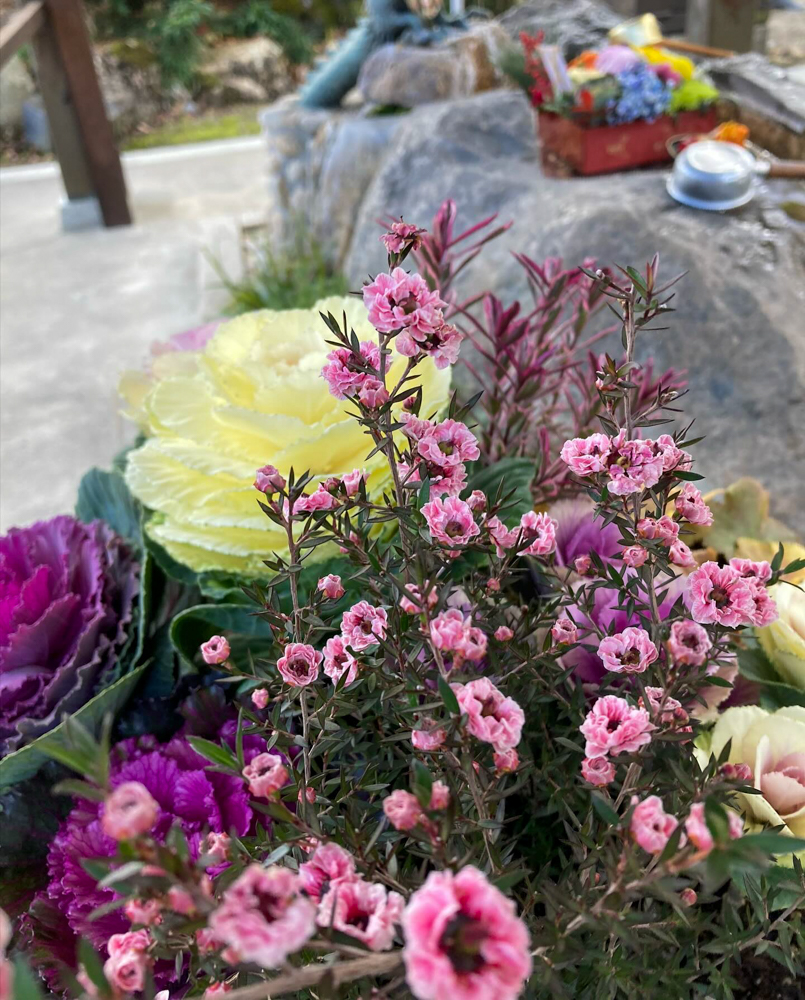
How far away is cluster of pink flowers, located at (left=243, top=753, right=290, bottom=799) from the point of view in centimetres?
38

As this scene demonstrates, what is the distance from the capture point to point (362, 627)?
50cm

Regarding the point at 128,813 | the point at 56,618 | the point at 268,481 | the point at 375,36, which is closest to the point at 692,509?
the point at 268,481

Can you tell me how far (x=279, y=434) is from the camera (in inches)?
30.5

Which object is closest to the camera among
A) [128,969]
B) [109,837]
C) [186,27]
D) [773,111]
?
[128,969]

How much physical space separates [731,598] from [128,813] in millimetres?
356

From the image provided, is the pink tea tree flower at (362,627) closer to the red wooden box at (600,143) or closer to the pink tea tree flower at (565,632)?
the pink tea tree flower at (565,632)


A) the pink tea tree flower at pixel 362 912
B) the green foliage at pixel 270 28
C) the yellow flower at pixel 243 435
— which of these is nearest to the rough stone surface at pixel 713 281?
the yellow flower at pixel 243 435

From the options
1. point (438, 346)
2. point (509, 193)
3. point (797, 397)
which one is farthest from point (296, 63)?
point (438, 346)

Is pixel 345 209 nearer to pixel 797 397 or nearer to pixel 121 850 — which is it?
pixel 797 397

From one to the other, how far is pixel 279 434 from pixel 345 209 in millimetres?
2414

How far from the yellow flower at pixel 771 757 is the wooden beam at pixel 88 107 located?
12.2ft

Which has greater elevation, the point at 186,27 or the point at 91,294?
the point at 186,27

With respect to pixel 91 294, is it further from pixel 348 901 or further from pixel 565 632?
pixel 348 901

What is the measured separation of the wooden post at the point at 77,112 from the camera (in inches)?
132
